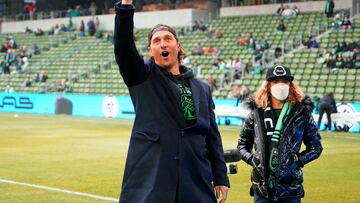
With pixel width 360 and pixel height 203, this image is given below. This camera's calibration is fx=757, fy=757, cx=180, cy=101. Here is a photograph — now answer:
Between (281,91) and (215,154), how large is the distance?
1.36 meters

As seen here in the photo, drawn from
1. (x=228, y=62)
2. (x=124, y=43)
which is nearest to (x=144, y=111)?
(x=124, y=43)

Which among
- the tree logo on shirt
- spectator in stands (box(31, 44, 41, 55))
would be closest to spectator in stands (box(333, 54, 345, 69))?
the tree logo on shirt

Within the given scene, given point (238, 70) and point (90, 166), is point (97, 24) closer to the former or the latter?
point (238, 70)

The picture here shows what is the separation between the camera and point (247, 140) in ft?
22.2

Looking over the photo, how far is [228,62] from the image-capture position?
38062 mm

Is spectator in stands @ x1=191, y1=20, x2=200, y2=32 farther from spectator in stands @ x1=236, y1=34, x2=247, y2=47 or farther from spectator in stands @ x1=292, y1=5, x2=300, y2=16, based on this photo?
spectator in stands @ x1=292, y1=5, x2=300, y2=16

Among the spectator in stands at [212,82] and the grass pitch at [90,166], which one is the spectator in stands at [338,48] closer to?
the spectator in stands at [212,82]

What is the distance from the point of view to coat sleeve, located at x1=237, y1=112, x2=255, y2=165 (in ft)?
21.8

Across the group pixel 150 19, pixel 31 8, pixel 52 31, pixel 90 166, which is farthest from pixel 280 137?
pixel 31 8

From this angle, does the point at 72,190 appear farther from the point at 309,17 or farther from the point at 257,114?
the point at 309,17

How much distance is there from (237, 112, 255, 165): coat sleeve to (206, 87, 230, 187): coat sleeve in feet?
4.32

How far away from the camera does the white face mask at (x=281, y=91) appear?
6431mm

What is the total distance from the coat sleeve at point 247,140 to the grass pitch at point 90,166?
4.72m

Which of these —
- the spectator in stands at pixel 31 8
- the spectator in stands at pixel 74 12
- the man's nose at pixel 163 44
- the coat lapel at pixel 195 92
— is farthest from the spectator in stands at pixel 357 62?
the spectator in stands at pixel 31 8
